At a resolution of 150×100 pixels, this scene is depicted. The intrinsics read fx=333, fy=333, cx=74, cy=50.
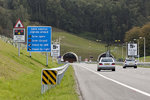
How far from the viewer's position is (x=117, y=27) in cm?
18588

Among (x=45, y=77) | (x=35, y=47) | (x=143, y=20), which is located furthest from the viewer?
(x=143, y=20)

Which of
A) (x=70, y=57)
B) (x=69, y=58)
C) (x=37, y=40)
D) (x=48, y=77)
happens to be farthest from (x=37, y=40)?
(x=69, y=58)

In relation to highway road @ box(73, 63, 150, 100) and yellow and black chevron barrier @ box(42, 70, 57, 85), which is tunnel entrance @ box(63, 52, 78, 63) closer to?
highway road @ box(73, 63, 150, 100)

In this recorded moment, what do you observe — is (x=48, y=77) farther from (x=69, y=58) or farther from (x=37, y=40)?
(x=69, y=58)

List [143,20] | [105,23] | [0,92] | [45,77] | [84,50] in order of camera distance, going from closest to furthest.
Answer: [0,92] → [45,77] → [84,50] → [143,20] → [105,23]

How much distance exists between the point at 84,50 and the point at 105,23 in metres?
64.1

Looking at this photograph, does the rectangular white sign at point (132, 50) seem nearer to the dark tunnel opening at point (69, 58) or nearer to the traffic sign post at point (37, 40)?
the traffic sign post at point (37, 40)

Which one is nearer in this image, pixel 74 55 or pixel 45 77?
pixel 45 77

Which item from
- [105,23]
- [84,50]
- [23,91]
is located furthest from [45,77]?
[105,23]

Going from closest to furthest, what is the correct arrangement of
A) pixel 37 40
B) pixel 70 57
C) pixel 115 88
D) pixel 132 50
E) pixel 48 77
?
pixel 48 77, pixel 115 88, pixel 37 40, pixel 132 50, pixel 70 57

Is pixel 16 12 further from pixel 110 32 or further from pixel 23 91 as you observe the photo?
pixel 23 91

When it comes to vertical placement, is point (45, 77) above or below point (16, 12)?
below

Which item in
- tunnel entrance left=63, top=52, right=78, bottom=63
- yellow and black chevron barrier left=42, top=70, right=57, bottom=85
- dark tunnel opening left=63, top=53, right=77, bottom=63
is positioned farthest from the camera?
dark tunnel opening left=63, top=53, right=77, bottom=63

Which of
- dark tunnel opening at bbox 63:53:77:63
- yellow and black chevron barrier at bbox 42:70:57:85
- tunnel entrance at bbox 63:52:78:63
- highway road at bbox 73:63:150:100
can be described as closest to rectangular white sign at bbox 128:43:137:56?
highway road at bbox 73:63:150:100
